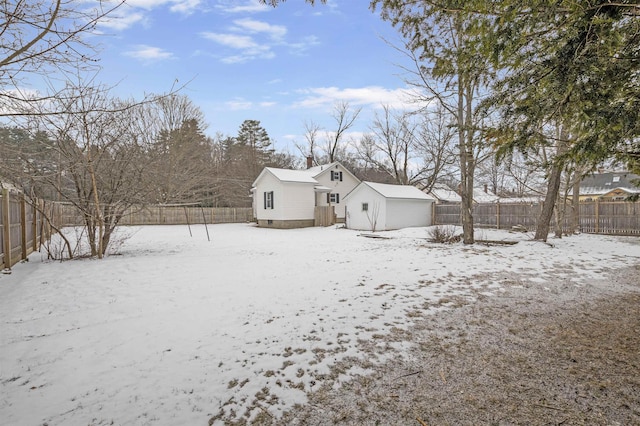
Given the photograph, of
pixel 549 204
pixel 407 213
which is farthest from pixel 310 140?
pixel 549 204

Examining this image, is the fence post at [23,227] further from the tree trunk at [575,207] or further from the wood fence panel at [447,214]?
the wood fence panel at [447,214]

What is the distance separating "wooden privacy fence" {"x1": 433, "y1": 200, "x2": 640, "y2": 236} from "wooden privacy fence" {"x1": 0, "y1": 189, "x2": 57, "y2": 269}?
17.3 metres

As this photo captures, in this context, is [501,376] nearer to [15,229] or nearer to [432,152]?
[15,229]

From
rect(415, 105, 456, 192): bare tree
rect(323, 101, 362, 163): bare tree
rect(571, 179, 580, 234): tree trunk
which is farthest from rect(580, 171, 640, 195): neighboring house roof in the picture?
rect(323, 101, 362, 163): bare tree

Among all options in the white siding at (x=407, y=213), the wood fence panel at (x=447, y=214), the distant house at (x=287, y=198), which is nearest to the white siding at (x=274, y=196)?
the distant house at (x=287, y=198)

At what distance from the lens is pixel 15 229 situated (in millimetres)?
7184

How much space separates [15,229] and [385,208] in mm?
15681

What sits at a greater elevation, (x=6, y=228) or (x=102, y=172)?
(x=102, y=172)

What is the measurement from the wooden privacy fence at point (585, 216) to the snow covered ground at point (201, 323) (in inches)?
285

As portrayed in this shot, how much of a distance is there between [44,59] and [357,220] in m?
17.5

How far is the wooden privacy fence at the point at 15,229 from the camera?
6.26 m

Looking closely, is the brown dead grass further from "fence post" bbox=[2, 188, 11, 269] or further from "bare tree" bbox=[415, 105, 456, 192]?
"bare tree" bbox=[415, 105, 456, 192]

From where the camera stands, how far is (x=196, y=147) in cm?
2497

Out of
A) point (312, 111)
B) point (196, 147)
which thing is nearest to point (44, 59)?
point (196, 147)
